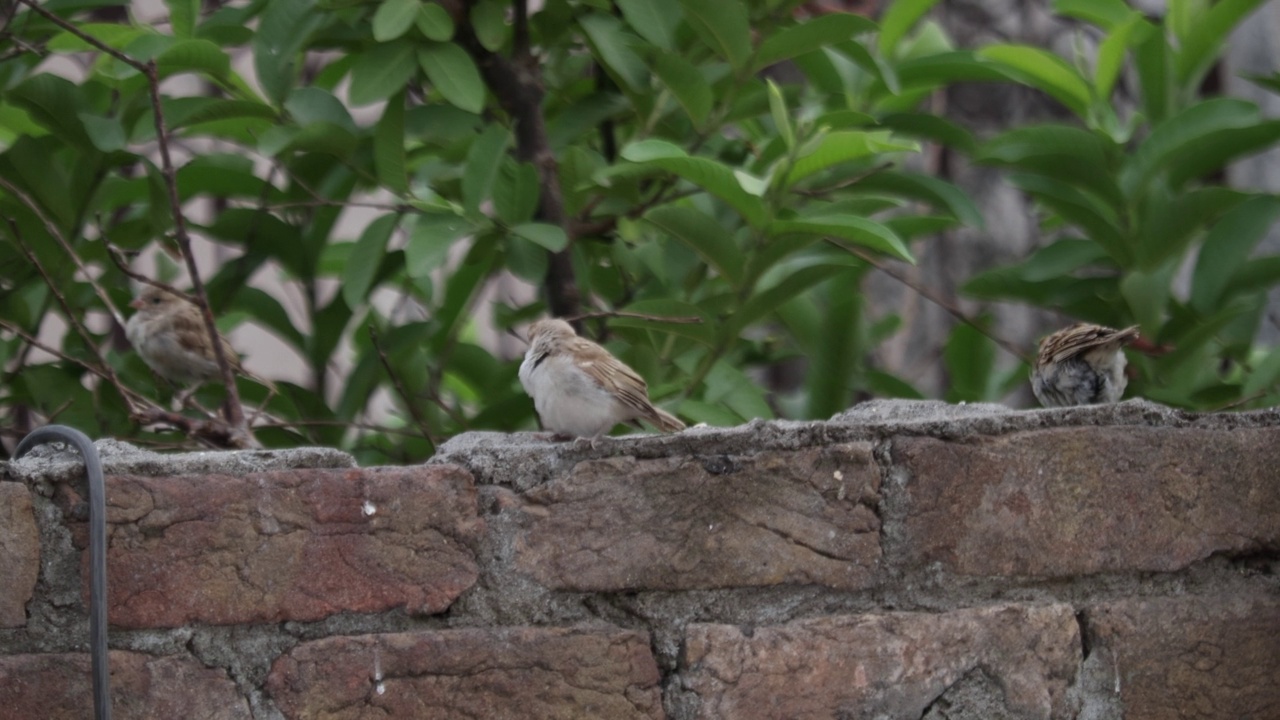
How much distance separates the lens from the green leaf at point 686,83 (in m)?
3.07

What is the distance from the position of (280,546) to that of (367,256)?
3.74ft

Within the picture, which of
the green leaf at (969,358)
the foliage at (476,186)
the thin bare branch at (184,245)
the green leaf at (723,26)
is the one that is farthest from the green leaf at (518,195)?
the green leaf at (969,358)

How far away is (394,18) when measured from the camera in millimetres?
2896

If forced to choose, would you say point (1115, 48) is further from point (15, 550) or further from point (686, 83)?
point (15, 550)

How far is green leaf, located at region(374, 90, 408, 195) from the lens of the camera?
2.94 meters

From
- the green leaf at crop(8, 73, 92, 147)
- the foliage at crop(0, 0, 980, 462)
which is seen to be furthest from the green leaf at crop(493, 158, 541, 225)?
the green leaf at crop(8, 73, 92, 147)

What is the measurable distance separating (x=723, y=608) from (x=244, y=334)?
20.3 feet

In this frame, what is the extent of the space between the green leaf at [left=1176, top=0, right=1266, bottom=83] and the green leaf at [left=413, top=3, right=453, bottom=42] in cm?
173

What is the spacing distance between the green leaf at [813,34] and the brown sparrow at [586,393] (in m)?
0.84

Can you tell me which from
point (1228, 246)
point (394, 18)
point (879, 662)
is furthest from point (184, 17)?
point (1228, 246)

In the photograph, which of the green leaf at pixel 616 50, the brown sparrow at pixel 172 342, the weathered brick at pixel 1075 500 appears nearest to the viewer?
the weathered brick at pixel 1075 500

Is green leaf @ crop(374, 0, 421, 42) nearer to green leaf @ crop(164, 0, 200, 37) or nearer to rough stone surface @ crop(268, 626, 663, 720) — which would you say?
green leaf @ crop(164, 0, 200, 37)

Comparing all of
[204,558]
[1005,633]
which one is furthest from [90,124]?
[1005,633]

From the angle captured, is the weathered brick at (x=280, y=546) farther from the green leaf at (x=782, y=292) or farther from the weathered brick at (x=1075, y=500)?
the green leaf at (x=782, y=292)
